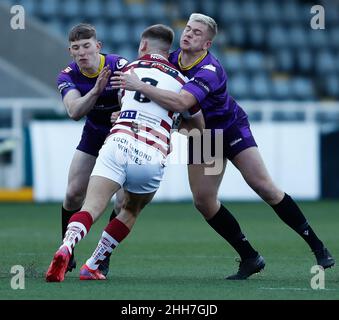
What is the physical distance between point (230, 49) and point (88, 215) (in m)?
16.2

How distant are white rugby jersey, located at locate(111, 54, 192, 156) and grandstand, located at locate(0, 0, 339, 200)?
1070 centimetres

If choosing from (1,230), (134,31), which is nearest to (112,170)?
(1,230)

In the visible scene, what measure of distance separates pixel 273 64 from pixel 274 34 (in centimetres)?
75

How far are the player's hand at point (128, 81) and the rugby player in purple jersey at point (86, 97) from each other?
156mm

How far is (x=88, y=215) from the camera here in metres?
7.14

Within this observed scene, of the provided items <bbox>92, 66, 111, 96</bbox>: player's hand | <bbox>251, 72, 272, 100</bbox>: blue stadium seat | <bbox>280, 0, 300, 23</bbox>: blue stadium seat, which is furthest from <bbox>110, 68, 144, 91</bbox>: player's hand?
<bbox>280, 0, 300, 23</bbox>: blue stadium seat

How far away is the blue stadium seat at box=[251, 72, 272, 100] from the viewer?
862 inches

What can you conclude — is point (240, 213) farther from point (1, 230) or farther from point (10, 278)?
point (10, 278)

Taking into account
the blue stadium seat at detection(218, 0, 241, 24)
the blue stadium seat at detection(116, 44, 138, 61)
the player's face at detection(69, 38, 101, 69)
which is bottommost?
the player's face at detection(69, 38, 101, 69)

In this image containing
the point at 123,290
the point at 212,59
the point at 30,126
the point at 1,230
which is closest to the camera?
the point at 123,290

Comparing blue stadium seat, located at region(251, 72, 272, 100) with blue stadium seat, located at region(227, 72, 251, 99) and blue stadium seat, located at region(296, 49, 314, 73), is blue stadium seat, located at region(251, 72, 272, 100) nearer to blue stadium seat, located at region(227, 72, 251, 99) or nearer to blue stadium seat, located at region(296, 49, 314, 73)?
blue stadium seat, located at region(227, 72, 251, 99)

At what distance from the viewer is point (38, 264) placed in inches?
334

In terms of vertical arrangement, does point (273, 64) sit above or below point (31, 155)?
above

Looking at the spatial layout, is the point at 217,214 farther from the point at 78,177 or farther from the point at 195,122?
the point at 78,177
